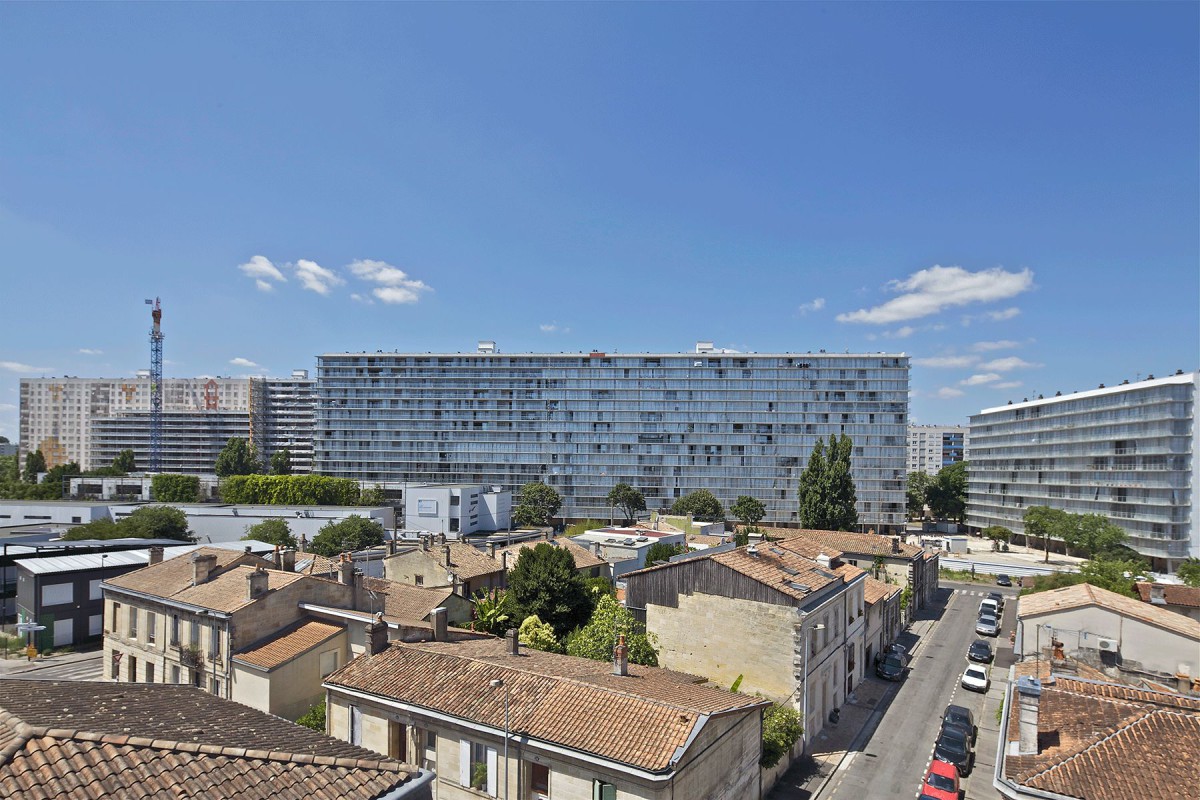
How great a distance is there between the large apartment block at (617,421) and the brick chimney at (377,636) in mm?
98117

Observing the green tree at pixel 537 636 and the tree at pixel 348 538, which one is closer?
the green tree at pixel 537 636

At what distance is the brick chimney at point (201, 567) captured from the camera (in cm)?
3294

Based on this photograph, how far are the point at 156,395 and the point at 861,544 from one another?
190m

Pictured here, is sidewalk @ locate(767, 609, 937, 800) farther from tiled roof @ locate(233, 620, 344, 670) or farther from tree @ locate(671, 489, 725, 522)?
tree @ locate(671, 489, 725, 522)

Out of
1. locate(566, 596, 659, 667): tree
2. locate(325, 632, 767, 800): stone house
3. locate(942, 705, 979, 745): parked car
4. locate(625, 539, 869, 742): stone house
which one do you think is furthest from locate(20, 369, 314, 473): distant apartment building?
locate(942, 705, 979, 745): parked car

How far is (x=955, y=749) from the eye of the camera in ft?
95.6

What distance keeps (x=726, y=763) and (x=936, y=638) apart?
3638 centimetres

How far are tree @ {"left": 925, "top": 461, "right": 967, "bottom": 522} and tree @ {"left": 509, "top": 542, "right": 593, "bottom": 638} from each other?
362ft

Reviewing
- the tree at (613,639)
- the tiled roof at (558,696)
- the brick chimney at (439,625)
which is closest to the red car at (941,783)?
the tiled roof at (558,696)

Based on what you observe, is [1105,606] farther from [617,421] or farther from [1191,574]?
[617,421]

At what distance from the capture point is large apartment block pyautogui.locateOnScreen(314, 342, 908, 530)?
118 m

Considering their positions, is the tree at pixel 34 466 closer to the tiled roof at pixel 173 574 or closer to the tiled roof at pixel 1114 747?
the tiled roof at pixel 173 574

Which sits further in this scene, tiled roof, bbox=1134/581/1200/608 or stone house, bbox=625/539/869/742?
tiled roof, bbox=1134/581/1200/608

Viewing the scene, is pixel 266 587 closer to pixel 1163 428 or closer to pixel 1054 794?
pixel 1054 794
